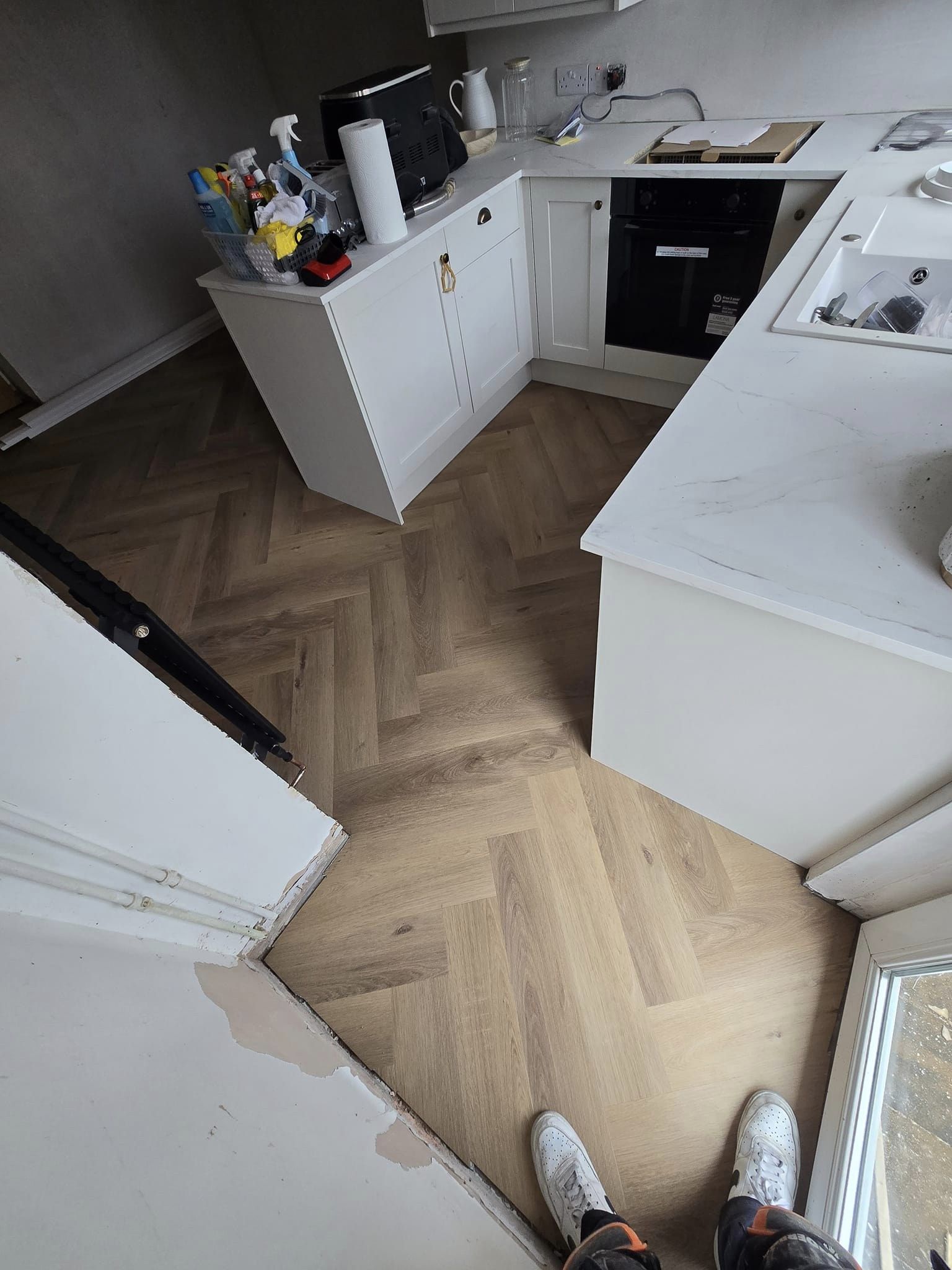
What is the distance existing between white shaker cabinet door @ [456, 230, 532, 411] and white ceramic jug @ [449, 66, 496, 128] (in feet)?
1.64

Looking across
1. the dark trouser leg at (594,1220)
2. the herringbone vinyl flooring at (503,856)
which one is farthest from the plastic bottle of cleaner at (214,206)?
the dark trouser leg at (594,1220)

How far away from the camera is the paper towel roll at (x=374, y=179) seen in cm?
150

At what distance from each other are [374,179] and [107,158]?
2.52m

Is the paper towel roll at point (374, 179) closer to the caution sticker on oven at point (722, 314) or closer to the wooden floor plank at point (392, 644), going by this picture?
the wooden floor plank at point (392, 644)

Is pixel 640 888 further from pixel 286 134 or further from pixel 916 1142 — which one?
pixel 286 134

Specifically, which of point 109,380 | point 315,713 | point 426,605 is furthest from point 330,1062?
point 109,380

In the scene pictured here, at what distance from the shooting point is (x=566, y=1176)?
99 cm

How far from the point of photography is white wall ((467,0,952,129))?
1.72 m

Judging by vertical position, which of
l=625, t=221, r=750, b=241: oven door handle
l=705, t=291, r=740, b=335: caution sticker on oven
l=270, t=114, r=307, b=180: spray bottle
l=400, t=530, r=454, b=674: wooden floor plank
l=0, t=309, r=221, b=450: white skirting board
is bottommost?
l=0, t=309, r=221, b=450: white skirting board

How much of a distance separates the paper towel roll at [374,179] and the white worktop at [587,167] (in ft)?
0.13

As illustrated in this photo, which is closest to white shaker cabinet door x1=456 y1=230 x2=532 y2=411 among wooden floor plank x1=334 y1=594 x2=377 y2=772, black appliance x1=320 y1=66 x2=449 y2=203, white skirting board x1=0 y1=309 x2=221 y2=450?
black appliance x1=320 y1=66 x2=449 y2=203

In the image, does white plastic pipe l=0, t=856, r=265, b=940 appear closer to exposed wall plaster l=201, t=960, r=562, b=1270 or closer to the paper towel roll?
exposed wall plaster l=201, t=960, r=562, b=1270

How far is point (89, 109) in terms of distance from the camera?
2.92 metres

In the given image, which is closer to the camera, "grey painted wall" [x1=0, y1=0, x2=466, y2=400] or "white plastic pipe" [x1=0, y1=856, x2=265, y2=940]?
"white plastic pipe" [x1=0, y1=856, x2=265, y2=940]
